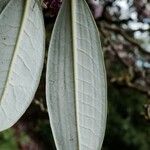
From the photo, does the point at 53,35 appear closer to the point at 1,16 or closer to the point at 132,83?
the point at 1,16

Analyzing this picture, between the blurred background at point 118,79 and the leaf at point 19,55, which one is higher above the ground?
the leaf at point 19,55

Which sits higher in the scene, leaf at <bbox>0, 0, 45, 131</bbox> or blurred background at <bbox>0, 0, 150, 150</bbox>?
leaf at <bbox>0, 0, 45, 131</bbox>

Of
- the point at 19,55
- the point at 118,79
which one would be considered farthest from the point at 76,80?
the point at 118,79

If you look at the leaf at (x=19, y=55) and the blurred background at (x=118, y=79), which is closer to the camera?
the leaf at (x=19, y=55)

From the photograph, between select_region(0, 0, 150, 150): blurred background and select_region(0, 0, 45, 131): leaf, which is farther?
select_region(0, 0, 150, 150): blurred background

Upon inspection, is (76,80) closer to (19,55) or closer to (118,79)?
(19,55)
